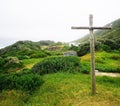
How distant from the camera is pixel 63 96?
14.9 meters

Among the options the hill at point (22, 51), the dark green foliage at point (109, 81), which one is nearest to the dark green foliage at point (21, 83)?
the dark green foliage at point (109, 81)

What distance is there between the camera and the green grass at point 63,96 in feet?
44.9

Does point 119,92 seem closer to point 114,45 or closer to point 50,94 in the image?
point 50,94

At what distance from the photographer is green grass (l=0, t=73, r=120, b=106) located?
44.9 feet

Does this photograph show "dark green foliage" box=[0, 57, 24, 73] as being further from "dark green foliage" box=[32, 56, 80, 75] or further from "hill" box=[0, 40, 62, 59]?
"dark green foliage" box=[32, 56, 80, 75]

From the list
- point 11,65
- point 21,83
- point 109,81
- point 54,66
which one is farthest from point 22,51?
point 21,83

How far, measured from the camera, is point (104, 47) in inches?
1993

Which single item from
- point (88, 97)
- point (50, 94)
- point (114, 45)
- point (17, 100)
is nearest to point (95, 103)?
point (88, 97)

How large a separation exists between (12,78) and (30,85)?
2.10 meters

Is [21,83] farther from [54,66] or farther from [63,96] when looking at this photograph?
[54,66]

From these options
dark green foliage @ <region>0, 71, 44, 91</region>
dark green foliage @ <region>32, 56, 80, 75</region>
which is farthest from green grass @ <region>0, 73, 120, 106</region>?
dark green foliage @ <region>32, 56, 80, 75</region>

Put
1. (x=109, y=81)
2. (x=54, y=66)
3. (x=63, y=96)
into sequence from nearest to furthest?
(x=63, y=96)
(x=109, y=81)
(x=54, y=66)

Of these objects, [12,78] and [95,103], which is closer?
[95,103]

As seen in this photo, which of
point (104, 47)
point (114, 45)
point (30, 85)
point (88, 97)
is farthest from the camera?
point (114, 45)
